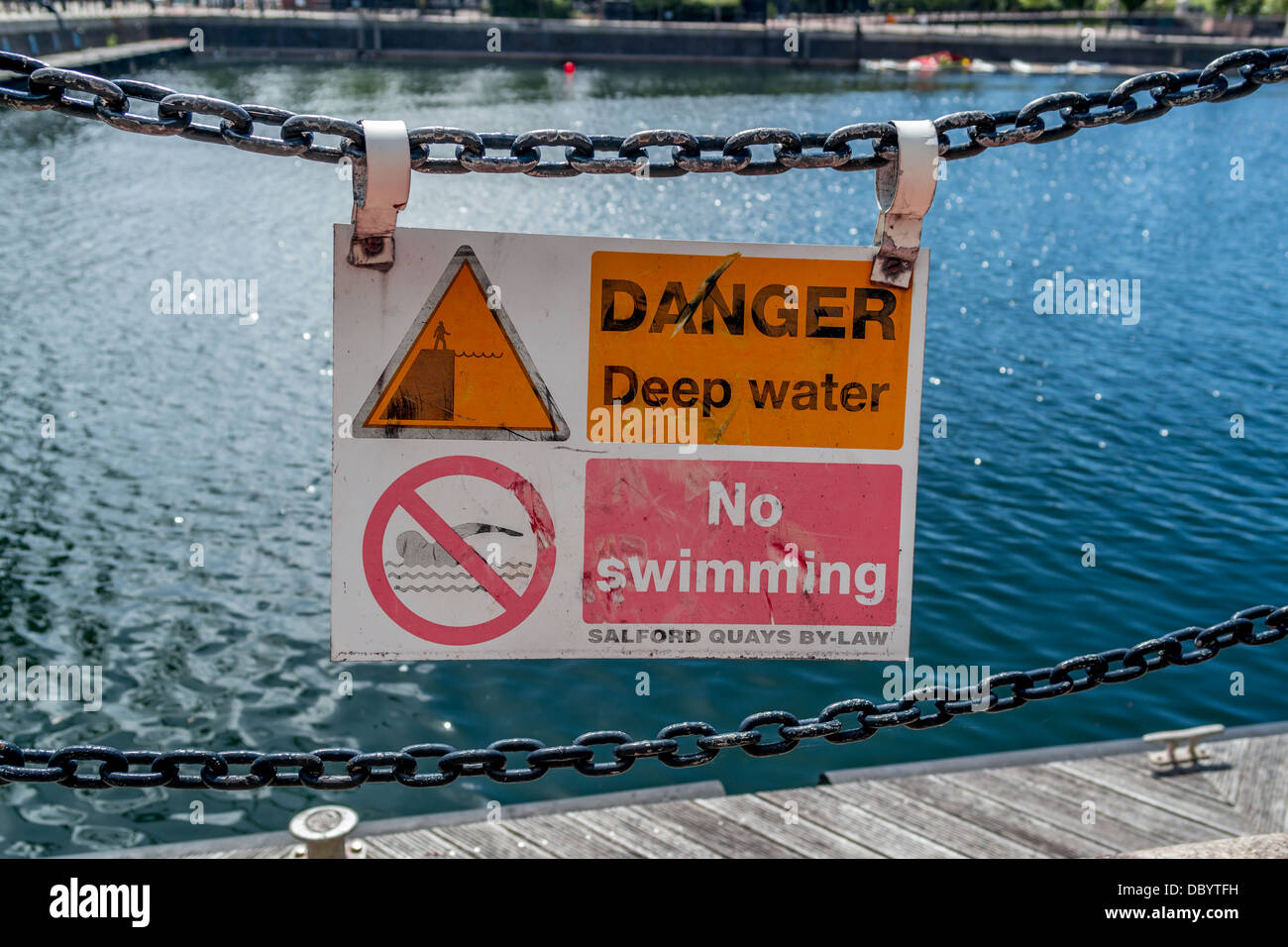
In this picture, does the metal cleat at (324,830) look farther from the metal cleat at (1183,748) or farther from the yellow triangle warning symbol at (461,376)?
the metal cleat at (1183,748)

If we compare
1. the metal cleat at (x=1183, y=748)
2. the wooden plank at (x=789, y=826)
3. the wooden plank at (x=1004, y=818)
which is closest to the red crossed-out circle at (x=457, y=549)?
the wooden plank at (x=789, y=826)

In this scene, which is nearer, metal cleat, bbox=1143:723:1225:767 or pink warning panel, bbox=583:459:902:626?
pink warning panel, bbox=583:459:902:626

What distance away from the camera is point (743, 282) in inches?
104

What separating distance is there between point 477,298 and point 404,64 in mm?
58932

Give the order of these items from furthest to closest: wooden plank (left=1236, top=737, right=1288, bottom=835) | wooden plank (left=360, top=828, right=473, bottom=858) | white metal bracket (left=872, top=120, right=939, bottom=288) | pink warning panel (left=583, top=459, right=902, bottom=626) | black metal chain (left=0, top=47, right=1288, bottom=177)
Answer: wooden plank (left=1236, top=737, right=1288, bottom=835) → wooden plank (left=360, top=828, right=473, bottom=858) → pink warning panel (left=583, top=459, right=902, bottom=626) → white metal bracket (left=872, top=120, right=939, bottom=288) → black metal chain (left=0, top=47, right=1288, bottom=177)

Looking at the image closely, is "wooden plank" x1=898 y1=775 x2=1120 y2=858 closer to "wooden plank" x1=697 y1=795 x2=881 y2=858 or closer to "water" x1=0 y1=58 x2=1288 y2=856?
"wooden plank" x1=697 y1=795 x2=881 y2=858

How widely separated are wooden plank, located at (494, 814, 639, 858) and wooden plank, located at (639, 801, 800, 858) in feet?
1.07

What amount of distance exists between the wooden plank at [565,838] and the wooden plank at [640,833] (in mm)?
38

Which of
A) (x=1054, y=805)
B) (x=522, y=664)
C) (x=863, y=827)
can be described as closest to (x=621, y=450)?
(x=863, y=827)

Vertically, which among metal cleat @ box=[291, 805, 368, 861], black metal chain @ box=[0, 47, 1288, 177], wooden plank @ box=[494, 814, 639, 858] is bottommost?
wooden plank @ box=[494, 814, 639, 858]

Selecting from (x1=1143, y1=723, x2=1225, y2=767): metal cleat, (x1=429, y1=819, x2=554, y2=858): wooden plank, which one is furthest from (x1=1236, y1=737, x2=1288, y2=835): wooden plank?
(x1=429, y1=819, x2=554, y2=858): wooden plank

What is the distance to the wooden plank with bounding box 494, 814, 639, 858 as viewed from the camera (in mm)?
5734
